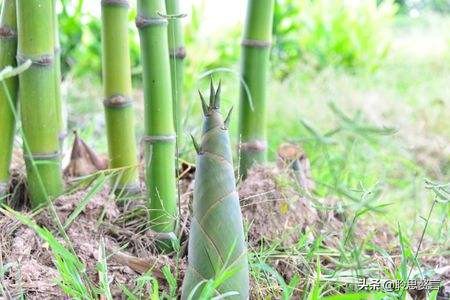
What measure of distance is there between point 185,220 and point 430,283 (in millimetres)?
346

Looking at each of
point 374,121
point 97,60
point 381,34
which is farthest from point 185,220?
point 381,34

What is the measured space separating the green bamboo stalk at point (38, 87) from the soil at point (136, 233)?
0.07 metres

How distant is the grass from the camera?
76cm

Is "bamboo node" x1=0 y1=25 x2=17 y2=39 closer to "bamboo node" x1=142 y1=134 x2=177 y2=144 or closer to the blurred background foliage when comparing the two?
"bamboo node" x1=142 y1=134 x2=177 y2=144

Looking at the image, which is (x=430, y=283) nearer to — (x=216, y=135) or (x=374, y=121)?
(x=216, y=135)

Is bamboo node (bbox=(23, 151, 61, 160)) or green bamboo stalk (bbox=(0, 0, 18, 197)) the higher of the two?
green bamboo stalk (bbox=(0, 0, 18, 197))

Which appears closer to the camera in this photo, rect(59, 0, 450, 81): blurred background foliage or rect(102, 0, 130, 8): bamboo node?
rect(102, 0, 130, 8): bamboo node

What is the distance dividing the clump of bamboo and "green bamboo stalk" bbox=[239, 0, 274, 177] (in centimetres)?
34

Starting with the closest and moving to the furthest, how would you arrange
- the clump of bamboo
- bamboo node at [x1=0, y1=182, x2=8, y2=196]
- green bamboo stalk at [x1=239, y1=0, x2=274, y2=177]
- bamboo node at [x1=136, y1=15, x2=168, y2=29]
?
the clump of bamboo → bamboo node at [x1=136, y1=15, x2=168, y2=29] → bamboo node at [x1=0, y1=182, x2=8, y2=196] → green bamboo stalk at [x1=239, y1=0, x2=274, y2=177]

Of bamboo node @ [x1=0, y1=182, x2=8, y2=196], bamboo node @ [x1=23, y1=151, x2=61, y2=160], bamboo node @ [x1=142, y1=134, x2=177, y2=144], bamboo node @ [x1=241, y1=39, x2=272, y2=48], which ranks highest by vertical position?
bamboo node @ [x1=241, y1=39, x2=272, y2=48]

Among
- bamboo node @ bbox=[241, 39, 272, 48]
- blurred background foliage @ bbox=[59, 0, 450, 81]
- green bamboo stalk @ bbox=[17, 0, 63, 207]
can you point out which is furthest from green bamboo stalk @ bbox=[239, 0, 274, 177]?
blurred background foliage @ bbox=[59, 0, 450, 81]

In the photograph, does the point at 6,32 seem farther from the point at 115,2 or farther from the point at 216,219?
the point at 216,219

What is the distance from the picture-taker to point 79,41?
3.24 meters

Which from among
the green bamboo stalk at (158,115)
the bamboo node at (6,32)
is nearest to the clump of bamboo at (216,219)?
the green bamboo stalk at (158,115)
